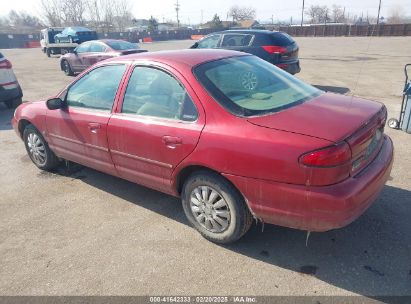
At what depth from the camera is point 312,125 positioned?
2678 millimetres

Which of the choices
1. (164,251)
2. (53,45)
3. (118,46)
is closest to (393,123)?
(164,251)

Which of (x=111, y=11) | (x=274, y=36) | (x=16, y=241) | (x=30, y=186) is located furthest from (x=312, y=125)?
(x=111, y=11)

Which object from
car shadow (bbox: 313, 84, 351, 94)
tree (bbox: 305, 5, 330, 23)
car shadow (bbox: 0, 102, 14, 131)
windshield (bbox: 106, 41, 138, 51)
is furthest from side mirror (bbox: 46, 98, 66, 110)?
tree (bbox: 305, 5, 330, 23)

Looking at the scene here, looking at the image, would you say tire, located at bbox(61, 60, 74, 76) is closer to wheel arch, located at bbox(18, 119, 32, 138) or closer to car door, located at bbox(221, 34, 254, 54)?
car door, located at bbox(221, 34, 254, 54)

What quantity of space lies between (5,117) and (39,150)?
4.41 metres

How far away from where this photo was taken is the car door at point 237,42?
1009 centimetres

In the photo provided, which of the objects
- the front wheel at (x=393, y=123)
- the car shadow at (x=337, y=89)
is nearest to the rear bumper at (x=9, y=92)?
the car shadow at (x=337, y=89)

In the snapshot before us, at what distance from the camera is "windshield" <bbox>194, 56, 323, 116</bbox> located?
9.91ft

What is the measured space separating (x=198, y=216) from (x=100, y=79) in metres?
1.93

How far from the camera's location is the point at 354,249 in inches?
121

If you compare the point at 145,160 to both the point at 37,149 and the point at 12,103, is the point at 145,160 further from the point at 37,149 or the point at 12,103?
the point at 12,103

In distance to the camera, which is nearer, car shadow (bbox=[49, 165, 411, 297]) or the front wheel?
car shadow (bbox=[49, 165, 411, 297])

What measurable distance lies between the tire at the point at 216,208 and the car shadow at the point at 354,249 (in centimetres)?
20

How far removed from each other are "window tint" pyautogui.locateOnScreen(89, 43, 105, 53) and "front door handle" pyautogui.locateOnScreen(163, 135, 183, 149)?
10.8 metres
